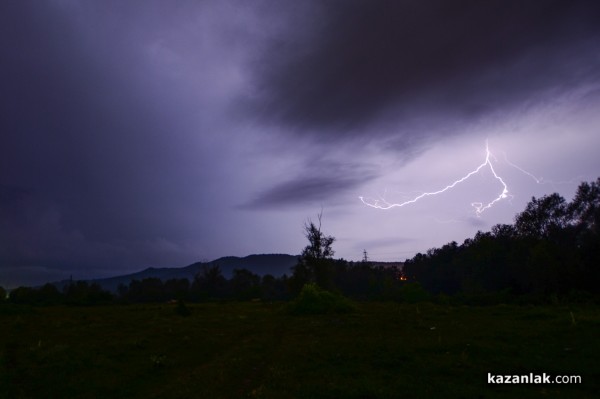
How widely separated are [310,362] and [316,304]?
2771 centimetres

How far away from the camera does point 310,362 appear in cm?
1708

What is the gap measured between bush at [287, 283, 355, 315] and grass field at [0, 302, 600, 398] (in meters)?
14.9

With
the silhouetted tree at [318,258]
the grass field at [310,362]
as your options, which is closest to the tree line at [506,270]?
the silhouetted tree at [318,258]

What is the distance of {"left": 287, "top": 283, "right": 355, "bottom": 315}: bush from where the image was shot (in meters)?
43.9

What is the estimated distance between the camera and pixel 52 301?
83938 mm


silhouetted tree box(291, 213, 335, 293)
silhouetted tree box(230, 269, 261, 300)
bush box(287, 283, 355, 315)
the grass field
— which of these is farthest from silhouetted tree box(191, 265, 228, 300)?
the grass field

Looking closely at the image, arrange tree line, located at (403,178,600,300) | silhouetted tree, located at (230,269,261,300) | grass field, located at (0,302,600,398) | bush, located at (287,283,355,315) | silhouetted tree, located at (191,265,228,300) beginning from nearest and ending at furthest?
grass field, located at (0,302,600,398), bush, located at (287,283,355,315), tree line, located at (403,178,600,300), silhouetted tree, located at (230,269,261,300), silhouetted tree, located at (191,265,228,300)

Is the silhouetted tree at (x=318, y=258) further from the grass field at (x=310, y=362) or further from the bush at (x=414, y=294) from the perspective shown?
the grass field at (x=310, y=362)

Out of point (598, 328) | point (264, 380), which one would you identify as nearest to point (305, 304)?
point (598, 328)

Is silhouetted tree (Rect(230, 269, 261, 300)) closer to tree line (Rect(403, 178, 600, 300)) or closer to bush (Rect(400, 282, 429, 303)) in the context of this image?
→ tree line (Rect(403, 178, 600, 300))

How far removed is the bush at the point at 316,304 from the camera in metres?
43.9

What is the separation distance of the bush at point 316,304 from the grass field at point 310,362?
14.9 meters

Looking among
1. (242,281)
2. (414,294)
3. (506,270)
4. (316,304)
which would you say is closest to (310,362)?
(316,304)

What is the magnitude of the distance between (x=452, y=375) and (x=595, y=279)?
59.0m
